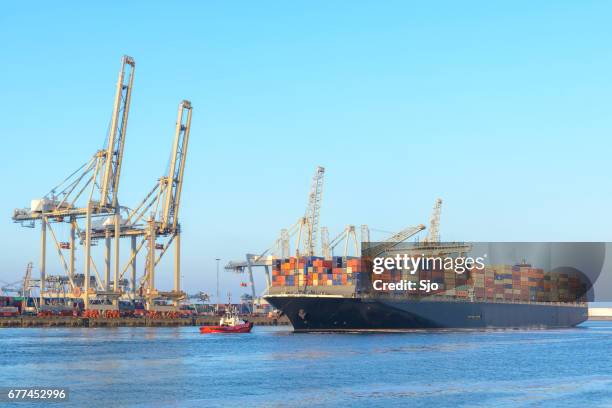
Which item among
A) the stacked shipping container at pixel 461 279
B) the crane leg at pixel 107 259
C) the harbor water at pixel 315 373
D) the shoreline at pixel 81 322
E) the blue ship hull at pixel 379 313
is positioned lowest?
the harbor water at pixel 315 373

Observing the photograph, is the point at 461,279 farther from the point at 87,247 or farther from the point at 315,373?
the point at 315,373

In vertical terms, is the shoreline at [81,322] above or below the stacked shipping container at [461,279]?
below

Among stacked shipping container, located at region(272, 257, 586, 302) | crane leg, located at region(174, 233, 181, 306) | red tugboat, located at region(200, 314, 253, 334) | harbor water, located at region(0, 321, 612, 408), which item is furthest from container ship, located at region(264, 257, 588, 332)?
crane leg, located at region(174, 233, 181, 306)

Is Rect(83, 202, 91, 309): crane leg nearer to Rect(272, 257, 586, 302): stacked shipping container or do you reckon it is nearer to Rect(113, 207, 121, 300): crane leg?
Rect(113, 207, 121, 300): crane leg

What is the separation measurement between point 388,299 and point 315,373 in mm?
47678

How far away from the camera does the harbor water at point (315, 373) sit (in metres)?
44.9

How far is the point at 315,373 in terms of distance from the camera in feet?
185

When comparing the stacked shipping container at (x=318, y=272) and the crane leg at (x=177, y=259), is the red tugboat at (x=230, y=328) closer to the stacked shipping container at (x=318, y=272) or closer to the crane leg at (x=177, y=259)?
the stacked shipping container at (x=318, y=272)

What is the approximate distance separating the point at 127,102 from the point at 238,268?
5819cm

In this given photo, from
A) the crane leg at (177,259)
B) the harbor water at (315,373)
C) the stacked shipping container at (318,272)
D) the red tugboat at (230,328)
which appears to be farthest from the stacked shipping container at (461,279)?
the crane leg at (177,259)

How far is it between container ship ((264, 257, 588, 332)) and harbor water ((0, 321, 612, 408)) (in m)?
13.3

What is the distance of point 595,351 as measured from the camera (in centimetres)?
8125

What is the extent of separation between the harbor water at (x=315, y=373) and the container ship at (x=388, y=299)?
13.3 metres

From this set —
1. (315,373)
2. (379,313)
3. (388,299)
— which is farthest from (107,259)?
(315,373)
